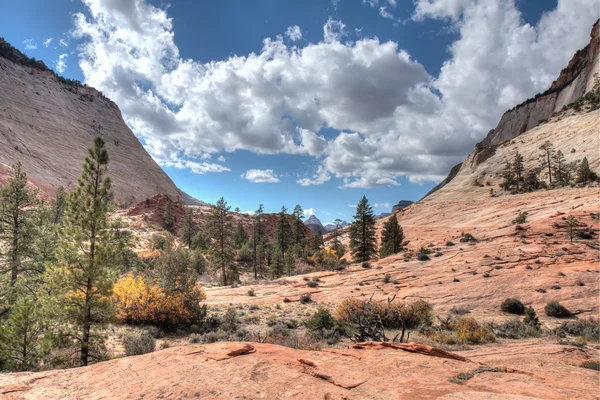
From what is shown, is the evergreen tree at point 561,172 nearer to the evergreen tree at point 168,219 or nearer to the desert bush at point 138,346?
the desert bush at point 138,346

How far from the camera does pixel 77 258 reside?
416 inches

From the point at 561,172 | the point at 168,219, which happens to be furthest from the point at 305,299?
the point at 168,219

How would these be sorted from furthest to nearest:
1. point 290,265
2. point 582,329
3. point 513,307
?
1. point 290,265
2. point 513,307
3. point 582,329

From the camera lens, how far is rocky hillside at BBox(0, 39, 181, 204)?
8506 centimetres

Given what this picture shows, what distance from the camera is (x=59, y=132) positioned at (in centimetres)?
10431

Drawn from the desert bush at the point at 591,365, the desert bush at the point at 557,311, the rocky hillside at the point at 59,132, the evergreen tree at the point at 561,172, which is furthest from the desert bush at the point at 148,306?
the rocky hillside at the point at 59,132

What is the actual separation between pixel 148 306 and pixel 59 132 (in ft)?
397

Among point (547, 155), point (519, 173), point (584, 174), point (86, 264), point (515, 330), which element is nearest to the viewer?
point (86, 264)

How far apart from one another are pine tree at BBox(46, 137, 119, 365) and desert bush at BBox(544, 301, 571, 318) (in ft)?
66.6

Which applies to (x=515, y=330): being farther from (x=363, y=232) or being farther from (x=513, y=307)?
(x=363, y=232)

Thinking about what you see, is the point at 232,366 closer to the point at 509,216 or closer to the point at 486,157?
the point at 509,216

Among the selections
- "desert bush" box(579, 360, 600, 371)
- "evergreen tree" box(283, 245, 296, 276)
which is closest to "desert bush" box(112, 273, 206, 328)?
"desert bush" box(579, 360, 600, 371)

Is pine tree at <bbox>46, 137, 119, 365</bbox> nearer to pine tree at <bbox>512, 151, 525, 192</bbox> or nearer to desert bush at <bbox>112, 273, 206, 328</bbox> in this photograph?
desert bush at <bbox>112, 273, 206, 328</bbox>

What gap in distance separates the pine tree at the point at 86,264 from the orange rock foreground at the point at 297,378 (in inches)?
209
